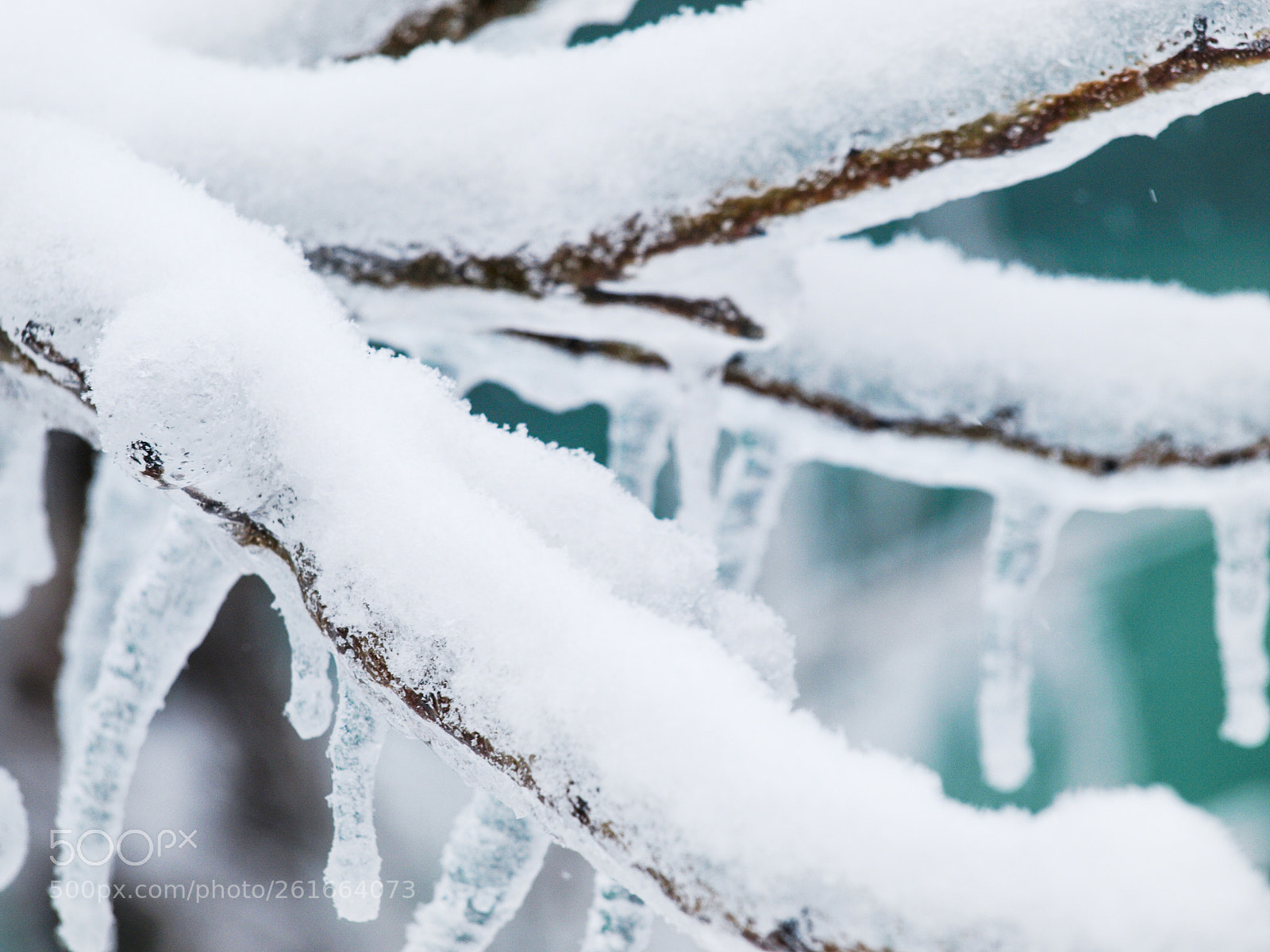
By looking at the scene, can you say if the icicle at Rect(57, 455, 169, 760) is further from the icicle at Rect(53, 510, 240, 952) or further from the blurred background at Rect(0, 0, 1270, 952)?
the blurred background at Rect(0, 0, 1270, 952)

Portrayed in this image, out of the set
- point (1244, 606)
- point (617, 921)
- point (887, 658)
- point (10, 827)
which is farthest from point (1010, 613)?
point (887, 658)

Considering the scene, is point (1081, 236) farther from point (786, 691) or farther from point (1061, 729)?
point (786, 691)

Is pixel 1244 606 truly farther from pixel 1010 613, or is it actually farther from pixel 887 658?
pixel 887 658

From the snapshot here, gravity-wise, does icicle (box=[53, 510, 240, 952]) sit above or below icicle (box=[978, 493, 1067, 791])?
above

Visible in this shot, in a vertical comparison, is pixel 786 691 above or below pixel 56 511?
above

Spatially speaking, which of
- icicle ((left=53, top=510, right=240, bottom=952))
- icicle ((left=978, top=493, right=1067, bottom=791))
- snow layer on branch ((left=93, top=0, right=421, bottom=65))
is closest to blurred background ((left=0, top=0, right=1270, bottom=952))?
icicle ((left=978, top=493, right=1067, bottom=791))

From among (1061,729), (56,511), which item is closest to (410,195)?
(56,511)
